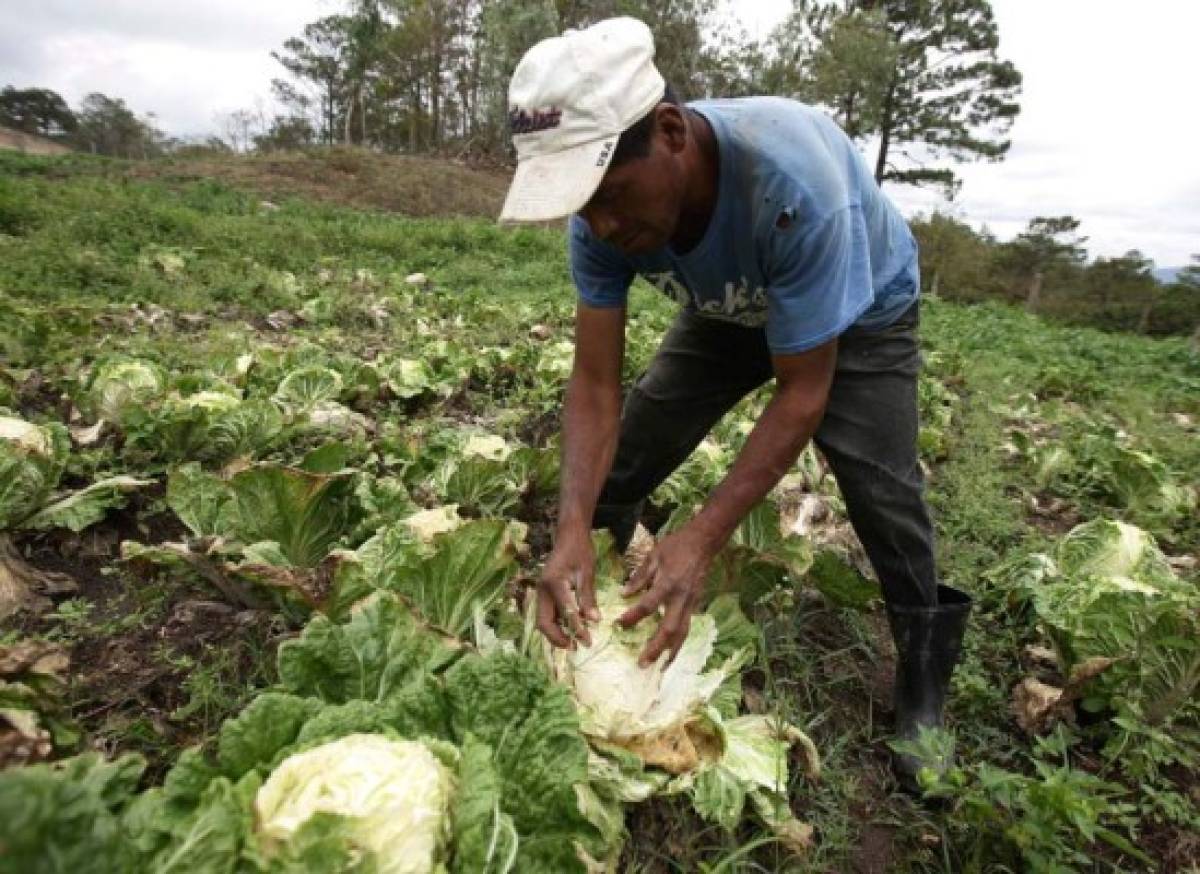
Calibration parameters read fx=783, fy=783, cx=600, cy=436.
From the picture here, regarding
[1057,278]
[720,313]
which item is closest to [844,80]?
[1057,278]

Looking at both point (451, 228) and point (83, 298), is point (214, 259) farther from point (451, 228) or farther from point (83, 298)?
point (451, 228)

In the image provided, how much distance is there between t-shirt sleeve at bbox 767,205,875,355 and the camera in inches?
76.1

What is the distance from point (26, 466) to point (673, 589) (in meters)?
2.28

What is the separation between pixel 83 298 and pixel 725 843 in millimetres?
7019

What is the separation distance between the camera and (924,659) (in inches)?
97.7

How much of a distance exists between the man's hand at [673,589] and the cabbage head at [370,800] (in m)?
0.66

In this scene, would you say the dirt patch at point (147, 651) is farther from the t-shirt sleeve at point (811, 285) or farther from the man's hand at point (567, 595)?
the t-shirt sleeve at point (811, 285)

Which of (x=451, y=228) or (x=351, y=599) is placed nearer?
(x=351, y=599)

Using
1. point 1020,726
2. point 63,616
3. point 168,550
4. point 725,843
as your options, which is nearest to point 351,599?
point 168,550

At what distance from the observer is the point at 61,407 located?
4.00m

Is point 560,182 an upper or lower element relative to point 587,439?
upper

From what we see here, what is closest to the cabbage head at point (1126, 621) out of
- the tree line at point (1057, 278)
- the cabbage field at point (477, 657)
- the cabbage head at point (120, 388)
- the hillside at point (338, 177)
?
the cabbage field at point (477, 657)

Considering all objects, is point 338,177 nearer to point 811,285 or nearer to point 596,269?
point 596,269

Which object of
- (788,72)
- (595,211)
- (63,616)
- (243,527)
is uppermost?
(788,72)
